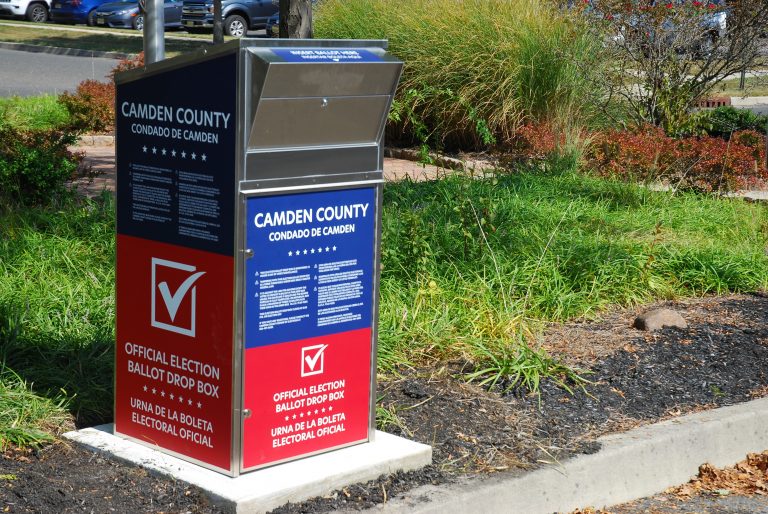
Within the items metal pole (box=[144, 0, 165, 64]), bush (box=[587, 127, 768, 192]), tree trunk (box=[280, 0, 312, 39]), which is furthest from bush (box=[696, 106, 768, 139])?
metal pole (box=[144, 0, 165, 64])

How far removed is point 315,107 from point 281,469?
4.36 feet

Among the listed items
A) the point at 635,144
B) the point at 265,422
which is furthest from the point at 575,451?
the point at 635,144

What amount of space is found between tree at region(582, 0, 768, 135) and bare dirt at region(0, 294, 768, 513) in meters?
6.53

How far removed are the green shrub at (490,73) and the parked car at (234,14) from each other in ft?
68.3

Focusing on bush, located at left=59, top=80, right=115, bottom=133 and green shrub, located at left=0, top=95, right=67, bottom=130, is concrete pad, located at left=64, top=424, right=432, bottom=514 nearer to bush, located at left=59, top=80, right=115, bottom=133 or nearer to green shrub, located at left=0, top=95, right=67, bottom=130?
green shrub, located at left=0, top=95, right=67, bottom=130

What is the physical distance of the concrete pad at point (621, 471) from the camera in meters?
3.98

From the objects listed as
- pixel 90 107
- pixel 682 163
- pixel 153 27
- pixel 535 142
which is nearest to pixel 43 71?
pixel 90 107

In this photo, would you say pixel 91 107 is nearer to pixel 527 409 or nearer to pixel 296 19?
pixel 296 19

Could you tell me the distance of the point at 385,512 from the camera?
149 inches

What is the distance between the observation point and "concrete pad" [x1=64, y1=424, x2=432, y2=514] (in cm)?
375

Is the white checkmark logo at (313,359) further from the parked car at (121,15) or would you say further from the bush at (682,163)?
the parked car at (121,15)

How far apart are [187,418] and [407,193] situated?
505cm

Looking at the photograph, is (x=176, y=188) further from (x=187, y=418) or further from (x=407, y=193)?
(x=407, y=193)

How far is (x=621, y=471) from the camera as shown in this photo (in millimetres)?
4496
